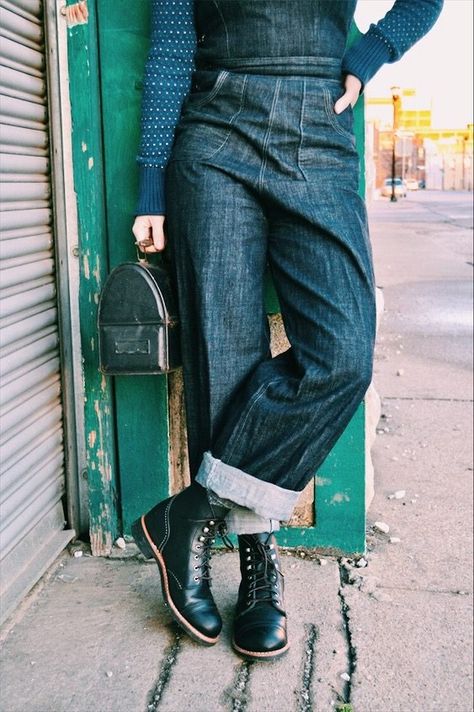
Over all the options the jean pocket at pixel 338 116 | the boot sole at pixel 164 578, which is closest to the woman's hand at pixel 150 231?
the jean pocket at pixel 338 116

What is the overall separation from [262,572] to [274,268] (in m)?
0.73

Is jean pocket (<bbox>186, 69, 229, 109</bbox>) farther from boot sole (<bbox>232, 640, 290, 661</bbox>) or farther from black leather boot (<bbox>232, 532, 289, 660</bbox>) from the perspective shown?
boot sole (<bbox>232, 640, 290, 661</bbox>)

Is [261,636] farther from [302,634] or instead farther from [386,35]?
[386,35]

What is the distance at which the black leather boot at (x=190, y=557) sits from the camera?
201 centimetres

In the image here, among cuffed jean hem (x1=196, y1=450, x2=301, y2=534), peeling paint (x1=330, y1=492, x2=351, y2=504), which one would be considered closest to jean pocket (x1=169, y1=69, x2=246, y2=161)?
cuffed jean hem (x1=196, y1=450, x2=301, y2=534)

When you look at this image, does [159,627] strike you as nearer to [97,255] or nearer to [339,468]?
[339,468]

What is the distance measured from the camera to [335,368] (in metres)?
Answer: 1.87

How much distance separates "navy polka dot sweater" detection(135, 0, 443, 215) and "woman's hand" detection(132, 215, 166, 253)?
0.7 inches

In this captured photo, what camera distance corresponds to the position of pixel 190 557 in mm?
2043

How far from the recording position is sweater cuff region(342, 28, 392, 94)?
2.06 metres

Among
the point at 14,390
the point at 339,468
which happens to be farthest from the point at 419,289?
the point at 14,390

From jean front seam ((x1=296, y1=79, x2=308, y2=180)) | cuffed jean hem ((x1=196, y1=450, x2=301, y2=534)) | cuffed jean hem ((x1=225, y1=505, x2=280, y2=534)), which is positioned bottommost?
cuffed jean hem ((x1=225, y1=505, x2=280, y2=534))

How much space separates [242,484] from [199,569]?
0.27 m

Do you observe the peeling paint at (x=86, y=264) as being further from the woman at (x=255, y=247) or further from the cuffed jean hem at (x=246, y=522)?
the cuffed jean hem at (x=246, y=522)
